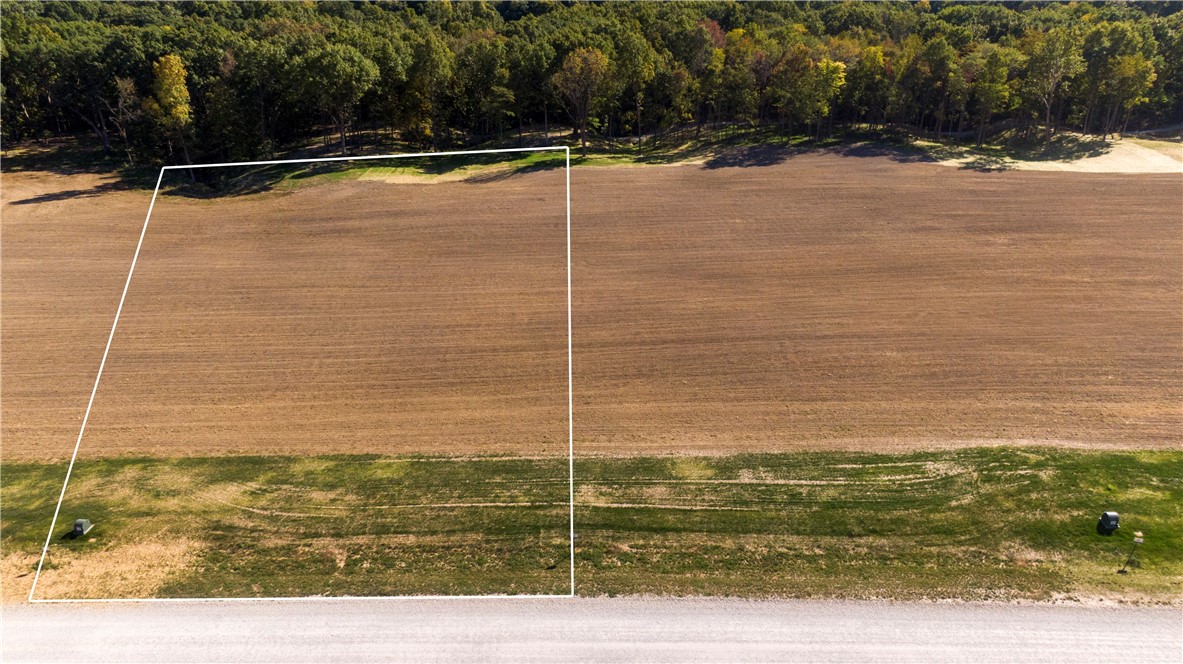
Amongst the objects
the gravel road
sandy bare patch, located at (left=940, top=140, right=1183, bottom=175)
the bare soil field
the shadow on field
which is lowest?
the gravel road

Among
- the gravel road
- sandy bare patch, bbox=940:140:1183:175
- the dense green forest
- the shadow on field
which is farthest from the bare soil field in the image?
the dense green forest

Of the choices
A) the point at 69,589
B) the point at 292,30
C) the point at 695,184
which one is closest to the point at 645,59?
the point at 695,184

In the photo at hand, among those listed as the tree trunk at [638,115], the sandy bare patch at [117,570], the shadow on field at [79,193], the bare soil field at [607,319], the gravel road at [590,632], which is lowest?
the gravel road at [590,632]

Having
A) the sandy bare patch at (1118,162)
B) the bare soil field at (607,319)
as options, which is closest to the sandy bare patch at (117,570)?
the bare soil field at (607,319)

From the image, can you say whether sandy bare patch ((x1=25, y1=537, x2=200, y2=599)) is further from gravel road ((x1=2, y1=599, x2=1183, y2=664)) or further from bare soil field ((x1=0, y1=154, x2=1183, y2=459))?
bare soil field ((x1=0, y1=154, x2=1183, y2=459))

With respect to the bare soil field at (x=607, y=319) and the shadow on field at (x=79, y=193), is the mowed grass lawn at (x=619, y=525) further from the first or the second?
the shadow on field at (x=79, y=193)

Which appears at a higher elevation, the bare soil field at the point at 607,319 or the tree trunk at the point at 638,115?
the tree trunk at the point at 638,115

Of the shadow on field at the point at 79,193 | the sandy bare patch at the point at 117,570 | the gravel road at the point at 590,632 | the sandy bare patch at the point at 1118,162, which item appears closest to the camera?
the gravel road at the point at 590,632
